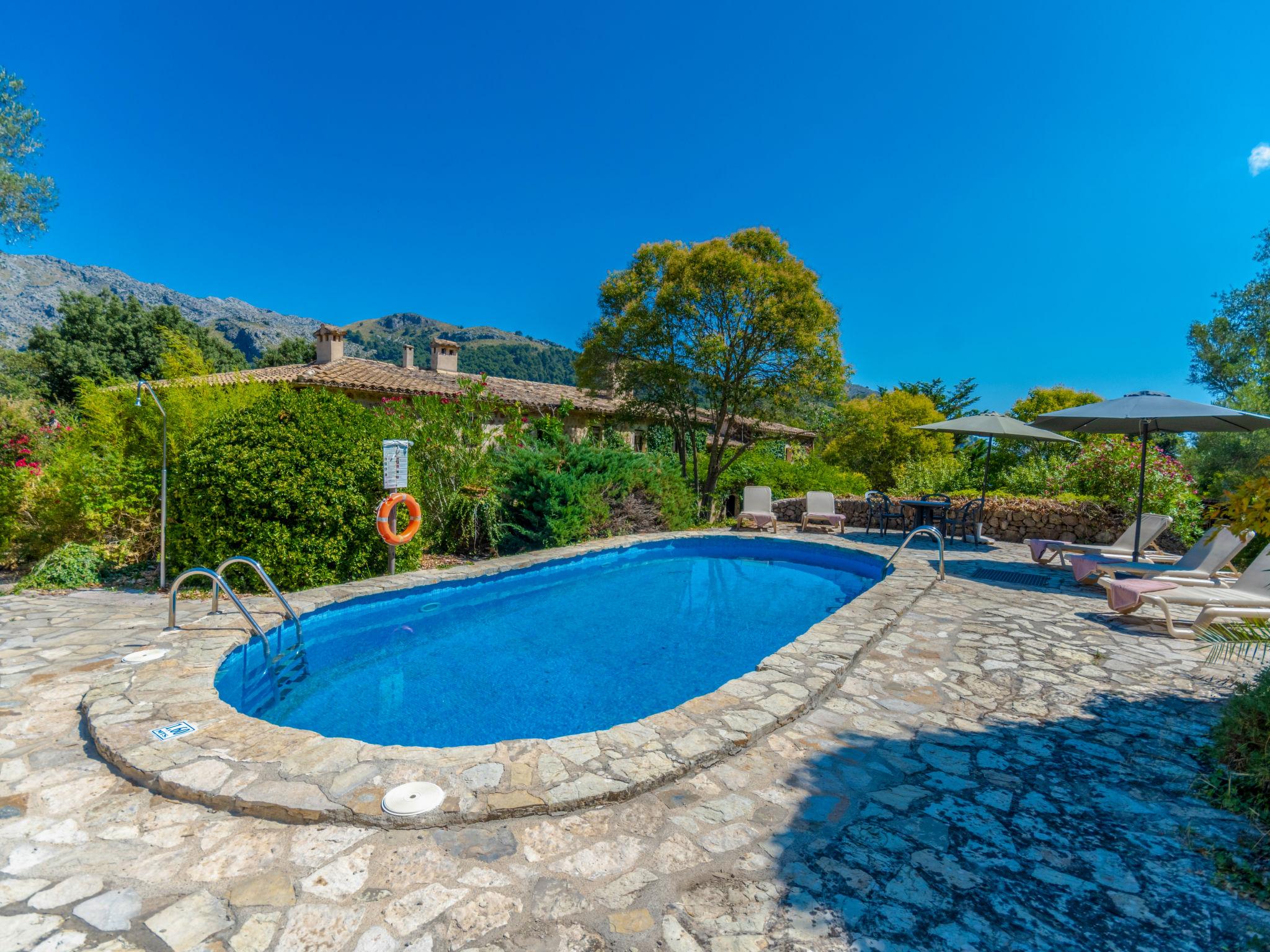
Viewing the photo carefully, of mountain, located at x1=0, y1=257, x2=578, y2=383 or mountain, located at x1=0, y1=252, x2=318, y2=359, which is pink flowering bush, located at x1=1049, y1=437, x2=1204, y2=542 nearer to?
mountain, located at x1=0, y1=257, x2=578, y2=383

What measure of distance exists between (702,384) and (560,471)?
4781 millimetres

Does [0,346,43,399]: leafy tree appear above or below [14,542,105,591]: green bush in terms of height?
above

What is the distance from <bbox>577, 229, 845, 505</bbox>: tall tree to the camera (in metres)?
11.8

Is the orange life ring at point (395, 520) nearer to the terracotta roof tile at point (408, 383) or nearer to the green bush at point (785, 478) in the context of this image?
the terracotta roof tile at point (408, 383)

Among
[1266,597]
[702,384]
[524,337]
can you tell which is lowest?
[1266,597]

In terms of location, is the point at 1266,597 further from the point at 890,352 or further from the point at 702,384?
the point at 890,352

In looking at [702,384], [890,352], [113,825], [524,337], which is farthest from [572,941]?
[524,337]

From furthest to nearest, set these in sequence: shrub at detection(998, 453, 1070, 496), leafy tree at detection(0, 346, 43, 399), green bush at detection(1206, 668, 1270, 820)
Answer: leafy tree at detection(0, 346, 43, 399) → shrub at detection(998, 453, 1070, 496) → green bush at detection(1206, 668, 1270, 820)

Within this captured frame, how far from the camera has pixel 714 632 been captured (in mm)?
6457

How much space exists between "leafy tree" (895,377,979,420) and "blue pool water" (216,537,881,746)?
25943mm

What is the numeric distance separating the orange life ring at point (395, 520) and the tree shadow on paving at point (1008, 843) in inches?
195

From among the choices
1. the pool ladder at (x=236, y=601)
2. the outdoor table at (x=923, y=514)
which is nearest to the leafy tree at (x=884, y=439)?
the outdoor table at (x=923, y=514)

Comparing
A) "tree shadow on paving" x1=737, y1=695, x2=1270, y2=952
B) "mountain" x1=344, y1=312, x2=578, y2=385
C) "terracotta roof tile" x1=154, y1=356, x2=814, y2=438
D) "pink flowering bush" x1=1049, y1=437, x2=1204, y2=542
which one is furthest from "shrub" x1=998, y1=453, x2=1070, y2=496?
"mountain" x1=344, y1=312, x2=578, y2=385

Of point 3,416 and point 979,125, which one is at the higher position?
point 979,125
